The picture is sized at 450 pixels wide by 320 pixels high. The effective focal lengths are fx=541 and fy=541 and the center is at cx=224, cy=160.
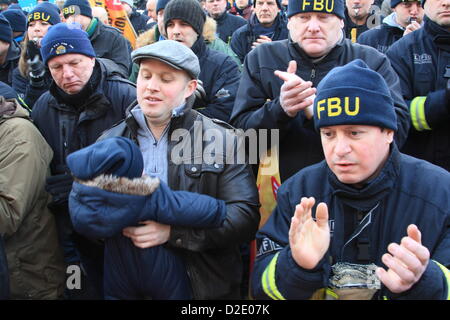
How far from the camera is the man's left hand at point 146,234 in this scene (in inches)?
99.5

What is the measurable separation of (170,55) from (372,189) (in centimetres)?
127

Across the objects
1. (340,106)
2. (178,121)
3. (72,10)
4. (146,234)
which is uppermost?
(72,10)

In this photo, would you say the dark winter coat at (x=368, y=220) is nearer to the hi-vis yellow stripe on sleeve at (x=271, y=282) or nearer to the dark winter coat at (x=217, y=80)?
the hi-vis yellow stripe on sleeve at (x=271, y=282)

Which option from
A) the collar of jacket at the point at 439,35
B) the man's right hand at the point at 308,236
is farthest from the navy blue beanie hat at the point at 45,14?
the man's right hand at the point at 308,236

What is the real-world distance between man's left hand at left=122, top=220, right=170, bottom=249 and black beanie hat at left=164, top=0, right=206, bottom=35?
2128 mm

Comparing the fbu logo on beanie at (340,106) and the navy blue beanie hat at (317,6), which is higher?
the navy blue beanie hat at (317,6)

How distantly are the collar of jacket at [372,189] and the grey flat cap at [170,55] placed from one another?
1.08 metres

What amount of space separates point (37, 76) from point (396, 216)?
10.2 feet

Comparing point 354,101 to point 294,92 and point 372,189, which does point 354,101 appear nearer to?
point 372,189

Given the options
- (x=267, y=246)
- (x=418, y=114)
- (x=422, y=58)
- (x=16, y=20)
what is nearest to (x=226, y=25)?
(x=16, y=20)

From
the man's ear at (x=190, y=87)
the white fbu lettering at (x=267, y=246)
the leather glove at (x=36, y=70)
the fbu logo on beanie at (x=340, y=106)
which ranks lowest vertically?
the white fbu lettering at (x=267, y=246)

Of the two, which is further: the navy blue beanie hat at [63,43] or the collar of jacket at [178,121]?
the navy blue beanie hat at [63,43]

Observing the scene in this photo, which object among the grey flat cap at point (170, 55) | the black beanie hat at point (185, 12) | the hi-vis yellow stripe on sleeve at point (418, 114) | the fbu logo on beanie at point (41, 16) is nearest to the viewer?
the grey flat cap at point (170, 55)

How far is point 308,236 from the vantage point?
2088 millimetres
